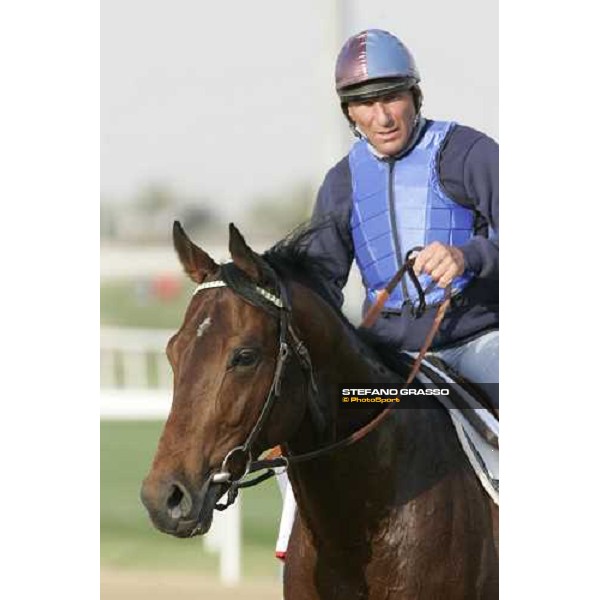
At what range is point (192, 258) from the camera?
10.2 ft

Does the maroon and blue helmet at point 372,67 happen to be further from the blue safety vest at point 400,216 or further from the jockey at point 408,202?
the blue safety vest at point 400,216

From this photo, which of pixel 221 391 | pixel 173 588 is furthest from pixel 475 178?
pixel 173 588

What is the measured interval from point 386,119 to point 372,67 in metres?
0.15

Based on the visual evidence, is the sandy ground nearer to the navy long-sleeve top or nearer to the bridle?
the navy long-sleeve top

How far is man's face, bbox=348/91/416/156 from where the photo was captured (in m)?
3.72

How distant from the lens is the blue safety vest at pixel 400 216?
3771 mm

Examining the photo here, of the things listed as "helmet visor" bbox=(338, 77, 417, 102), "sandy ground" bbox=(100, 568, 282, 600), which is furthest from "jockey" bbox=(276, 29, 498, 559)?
"sandy ground" bbox=(100, 568, 282, 600)

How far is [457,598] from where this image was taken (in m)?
3.28

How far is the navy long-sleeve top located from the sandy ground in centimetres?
173

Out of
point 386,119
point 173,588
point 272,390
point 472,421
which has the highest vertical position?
point 386,119

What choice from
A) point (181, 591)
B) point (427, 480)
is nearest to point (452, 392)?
point (427, 480)

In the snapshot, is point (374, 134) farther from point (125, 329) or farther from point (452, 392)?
point (125, 329)

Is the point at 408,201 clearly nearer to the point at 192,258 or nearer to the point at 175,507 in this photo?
the point at 192,258
